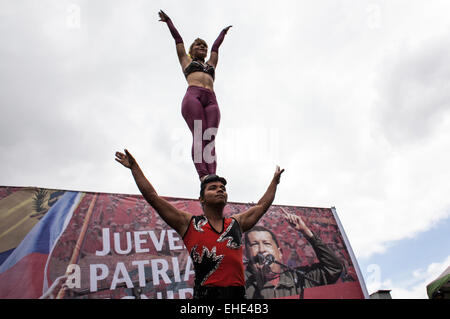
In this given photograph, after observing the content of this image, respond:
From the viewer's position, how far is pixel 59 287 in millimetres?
5707

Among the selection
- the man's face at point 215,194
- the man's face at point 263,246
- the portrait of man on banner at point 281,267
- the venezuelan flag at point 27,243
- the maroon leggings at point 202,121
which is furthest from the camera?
the man's face at point 263,246

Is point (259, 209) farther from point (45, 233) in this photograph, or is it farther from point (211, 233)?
point (45, 233)

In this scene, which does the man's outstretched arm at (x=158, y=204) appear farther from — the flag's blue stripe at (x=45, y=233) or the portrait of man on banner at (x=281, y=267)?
the portrait of man on banner at (x=281, y=267)

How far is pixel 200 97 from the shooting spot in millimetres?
3469

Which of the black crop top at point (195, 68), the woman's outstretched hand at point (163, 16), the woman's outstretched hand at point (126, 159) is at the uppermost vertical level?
the woman's outstretched hand at point (163, 16)

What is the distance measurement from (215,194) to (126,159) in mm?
738

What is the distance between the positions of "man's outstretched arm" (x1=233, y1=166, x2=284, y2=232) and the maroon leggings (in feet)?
2.04


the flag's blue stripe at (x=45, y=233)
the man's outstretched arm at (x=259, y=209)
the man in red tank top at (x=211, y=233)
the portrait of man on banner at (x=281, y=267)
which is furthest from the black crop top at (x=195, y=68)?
the portrait of man on banner at (x=281, y=267)

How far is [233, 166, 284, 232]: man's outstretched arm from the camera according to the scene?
2.57 metres

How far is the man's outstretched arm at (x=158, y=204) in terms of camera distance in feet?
7.55
